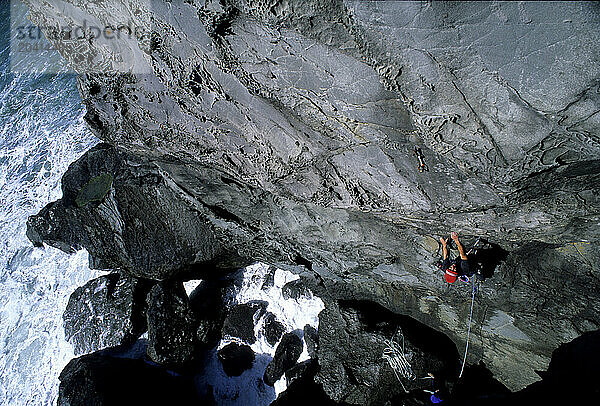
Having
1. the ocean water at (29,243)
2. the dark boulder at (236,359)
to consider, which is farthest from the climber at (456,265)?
the ocean water at (29,243)

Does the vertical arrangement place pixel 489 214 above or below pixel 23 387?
above

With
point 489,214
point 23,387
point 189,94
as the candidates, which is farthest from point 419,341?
point 23,387

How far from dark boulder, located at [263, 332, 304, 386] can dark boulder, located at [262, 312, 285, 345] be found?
17cm

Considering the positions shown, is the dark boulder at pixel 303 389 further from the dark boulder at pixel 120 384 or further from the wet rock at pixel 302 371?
the dark boulder at pixel 120 384

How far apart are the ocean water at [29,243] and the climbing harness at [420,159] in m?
6.75

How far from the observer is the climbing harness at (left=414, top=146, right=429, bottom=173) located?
2.91 m

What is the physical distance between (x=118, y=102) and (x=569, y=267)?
501cm

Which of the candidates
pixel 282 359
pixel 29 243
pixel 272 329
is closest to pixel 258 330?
pixel 272 329

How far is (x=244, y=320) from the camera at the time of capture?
6.44 m

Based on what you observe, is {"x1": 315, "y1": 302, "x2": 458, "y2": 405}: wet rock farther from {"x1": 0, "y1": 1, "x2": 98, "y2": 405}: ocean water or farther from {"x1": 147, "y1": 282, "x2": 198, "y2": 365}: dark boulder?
{"x1": 0, "y1": 1, "x2": 98, "y2": 405}: ocean water

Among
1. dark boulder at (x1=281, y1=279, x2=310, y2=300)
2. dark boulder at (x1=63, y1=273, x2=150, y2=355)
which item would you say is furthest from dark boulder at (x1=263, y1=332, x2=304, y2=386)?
dark boulder at (x1=63, y1=273, x2=150, y2=355)

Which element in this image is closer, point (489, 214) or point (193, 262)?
point (489, 214)

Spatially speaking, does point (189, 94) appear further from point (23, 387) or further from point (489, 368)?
point (23, 387)

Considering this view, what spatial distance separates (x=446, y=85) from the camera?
238 centimetres
